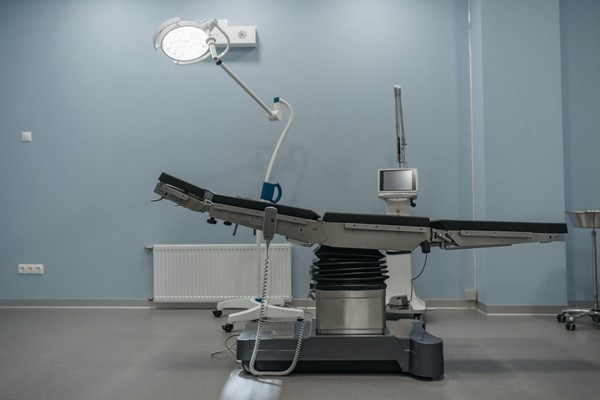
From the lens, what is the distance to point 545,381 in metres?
2.35

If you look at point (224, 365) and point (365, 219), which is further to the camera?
point (224, 365)

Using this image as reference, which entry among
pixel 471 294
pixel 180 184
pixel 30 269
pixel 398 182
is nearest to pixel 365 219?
pixel 180 184

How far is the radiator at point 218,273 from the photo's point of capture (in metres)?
4.39

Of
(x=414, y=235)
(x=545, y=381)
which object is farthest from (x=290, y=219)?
(x=545, y=381)

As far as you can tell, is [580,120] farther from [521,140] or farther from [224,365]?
[224,365]

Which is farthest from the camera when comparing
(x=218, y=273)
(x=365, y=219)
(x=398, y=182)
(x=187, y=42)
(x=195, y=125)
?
(x=195, y=125)

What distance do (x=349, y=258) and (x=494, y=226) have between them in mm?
731

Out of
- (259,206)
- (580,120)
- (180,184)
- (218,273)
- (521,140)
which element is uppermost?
(580,120)

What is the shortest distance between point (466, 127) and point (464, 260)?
1185 millimetres

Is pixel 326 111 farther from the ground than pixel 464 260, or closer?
farther from the ground

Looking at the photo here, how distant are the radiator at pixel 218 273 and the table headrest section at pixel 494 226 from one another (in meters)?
2.11

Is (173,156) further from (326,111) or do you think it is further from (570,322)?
(570,322)

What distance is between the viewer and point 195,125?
4.65 meters

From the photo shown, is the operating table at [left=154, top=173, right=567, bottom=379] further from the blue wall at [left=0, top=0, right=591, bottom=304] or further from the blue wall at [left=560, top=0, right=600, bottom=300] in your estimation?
the blue wall at [left=560, top=0, right=600, bottom=300]
